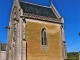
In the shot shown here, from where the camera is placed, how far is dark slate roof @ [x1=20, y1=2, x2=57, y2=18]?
27859 millimetres

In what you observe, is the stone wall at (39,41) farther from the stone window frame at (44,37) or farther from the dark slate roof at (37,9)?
the dark slate roof at (37,9)

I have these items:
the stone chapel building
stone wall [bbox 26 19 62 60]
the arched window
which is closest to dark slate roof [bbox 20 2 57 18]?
the stone chapel building

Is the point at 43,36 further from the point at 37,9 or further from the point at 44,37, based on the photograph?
the point at 37,9

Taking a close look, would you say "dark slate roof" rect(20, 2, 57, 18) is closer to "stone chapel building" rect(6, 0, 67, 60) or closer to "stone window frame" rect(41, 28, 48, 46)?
"stone chapel building" rect(6, 0, 67, 60)

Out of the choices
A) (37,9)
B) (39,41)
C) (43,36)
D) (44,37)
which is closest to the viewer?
(39,41)

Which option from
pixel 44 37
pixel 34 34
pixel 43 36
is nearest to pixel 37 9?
pixel 43 36

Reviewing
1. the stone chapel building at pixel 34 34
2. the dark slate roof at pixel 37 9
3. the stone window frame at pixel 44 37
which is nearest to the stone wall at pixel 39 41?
the stone chapel building at pixel 34 34

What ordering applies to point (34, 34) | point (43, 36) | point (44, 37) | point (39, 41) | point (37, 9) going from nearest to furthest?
point (34, 34) → point (39, 41) → point (43, 36) → point (44, 37) → point (37, 9)

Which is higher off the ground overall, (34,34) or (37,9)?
(37,9)

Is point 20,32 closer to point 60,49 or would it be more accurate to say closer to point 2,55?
point 60,49

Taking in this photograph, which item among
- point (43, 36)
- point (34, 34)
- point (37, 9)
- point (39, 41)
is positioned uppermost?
point (37, 9)

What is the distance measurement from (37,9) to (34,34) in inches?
257

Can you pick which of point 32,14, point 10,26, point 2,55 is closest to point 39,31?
point 32,14

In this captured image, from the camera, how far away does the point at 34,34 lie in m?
25.2
